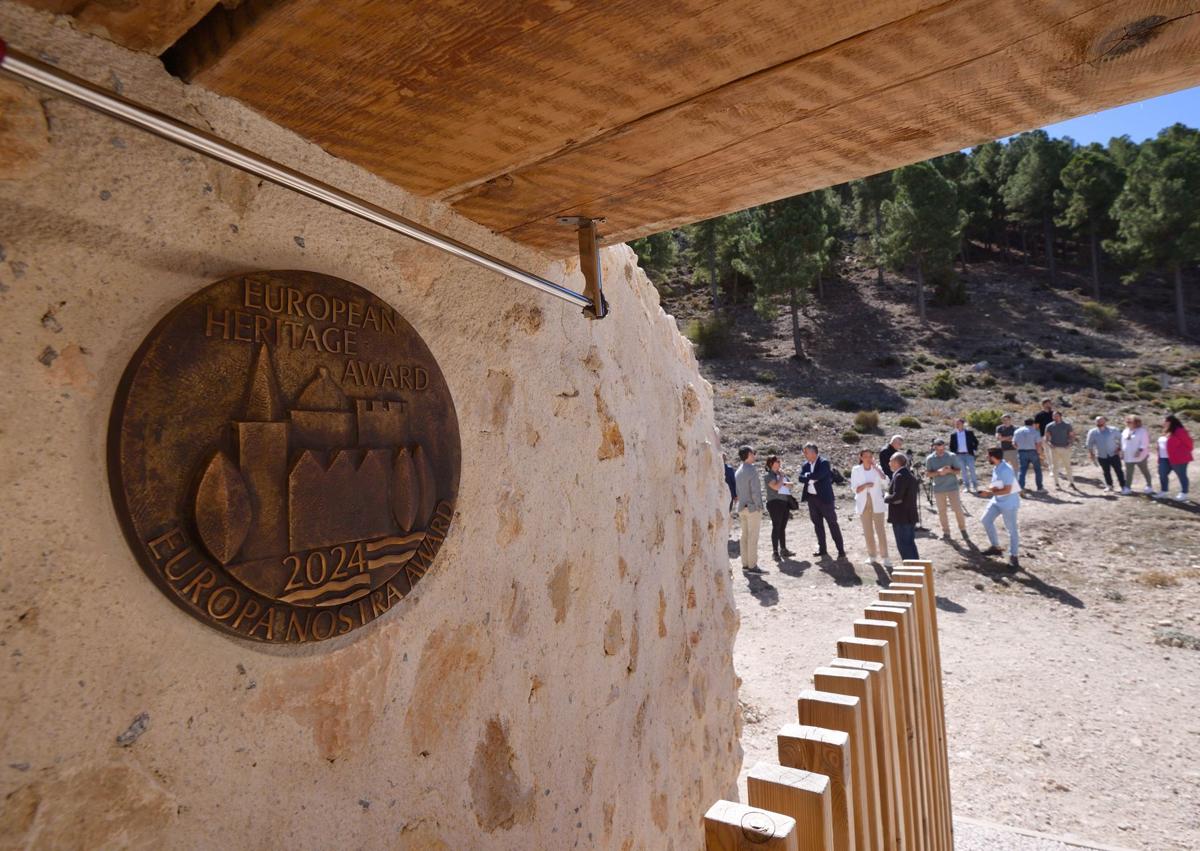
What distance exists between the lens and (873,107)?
113cm

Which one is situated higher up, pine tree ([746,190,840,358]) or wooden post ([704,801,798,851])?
pine tree ([746,190,840,358])

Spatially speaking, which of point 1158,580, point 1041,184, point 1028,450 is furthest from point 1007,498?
point 1041,184

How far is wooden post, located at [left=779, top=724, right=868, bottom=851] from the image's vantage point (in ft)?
4.19

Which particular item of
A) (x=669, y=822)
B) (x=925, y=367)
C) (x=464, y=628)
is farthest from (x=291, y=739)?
(x=925, y=367)

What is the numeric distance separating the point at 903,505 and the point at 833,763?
271 inches

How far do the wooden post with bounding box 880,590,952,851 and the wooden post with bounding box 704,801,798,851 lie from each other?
4.46 ft

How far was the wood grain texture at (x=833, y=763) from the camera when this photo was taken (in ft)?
4.19

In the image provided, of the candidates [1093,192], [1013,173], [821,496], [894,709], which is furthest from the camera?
[1013,173]

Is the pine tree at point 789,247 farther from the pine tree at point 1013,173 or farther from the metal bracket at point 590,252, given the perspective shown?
the metal bracket at point 590,252

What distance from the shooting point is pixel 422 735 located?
128 centimetres

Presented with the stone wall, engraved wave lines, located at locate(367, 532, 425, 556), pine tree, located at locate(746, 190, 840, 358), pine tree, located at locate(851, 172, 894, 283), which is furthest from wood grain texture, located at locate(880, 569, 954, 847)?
pine tree, located at locate(851, 172, 894, 283)

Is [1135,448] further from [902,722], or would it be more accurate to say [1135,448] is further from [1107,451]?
[902,722]

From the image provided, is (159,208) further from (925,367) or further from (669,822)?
(925,367)

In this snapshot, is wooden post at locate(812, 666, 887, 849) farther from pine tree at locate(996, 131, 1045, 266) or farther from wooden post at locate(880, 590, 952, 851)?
pine tree at locate(996, 131, 1045, 266)
